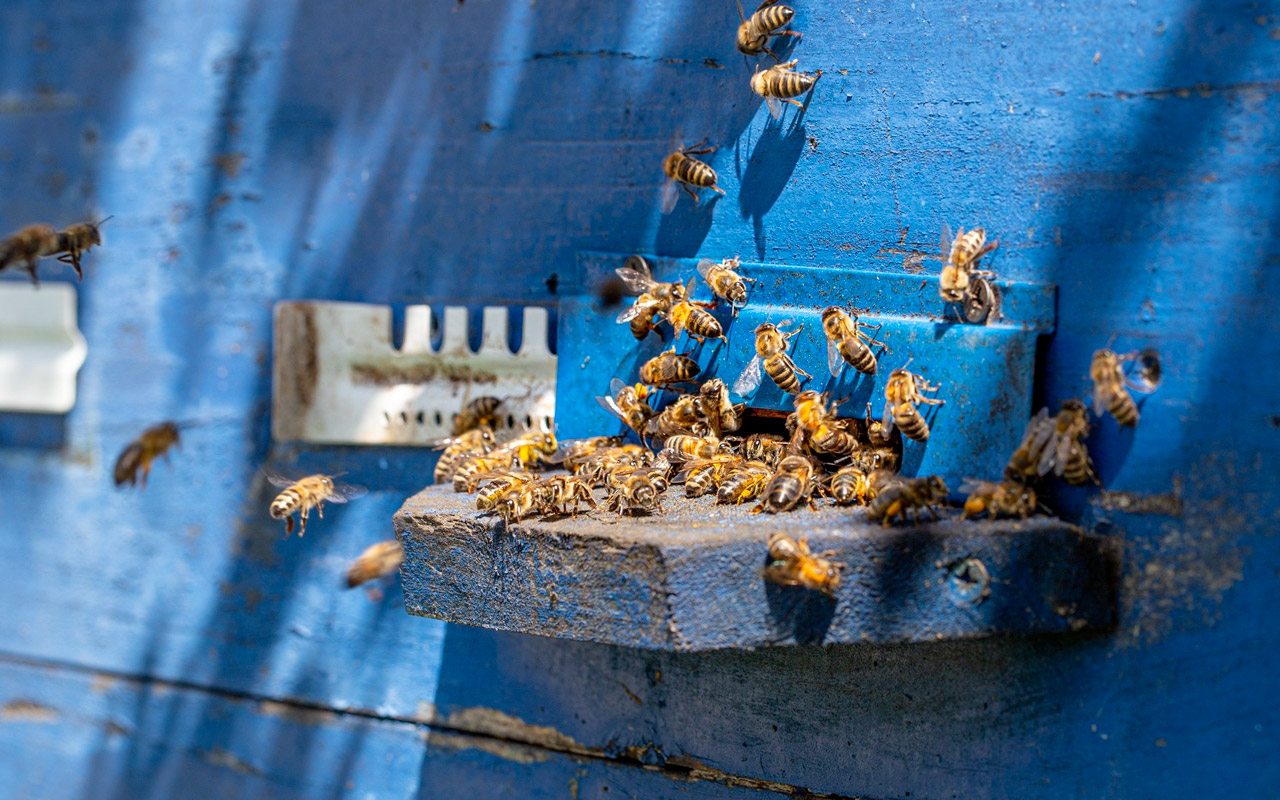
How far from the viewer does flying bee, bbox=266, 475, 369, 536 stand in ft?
8.22

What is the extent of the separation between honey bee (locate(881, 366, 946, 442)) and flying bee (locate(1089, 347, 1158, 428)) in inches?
11.5

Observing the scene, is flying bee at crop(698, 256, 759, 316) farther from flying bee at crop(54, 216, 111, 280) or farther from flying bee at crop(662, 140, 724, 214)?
flying bee at crop(54, 216, 111, 280)

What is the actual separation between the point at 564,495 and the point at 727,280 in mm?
611

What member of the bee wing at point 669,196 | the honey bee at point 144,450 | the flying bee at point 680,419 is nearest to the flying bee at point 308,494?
the honey bee at point 144,450

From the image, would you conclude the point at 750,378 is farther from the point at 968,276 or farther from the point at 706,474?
the point at 968,276

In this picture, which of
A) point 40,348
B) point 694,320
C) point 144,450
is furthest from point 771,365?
point 40,348

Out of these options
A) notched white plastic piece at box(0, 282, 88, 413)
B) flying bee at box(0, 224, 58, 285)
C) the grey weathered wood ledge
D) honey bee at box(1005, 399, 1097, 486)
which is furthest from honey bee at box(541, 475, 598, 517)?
notched white plastic piece at box(0, 282, 88, 413)

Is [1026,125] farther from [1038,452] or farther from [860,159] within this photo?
[1038,452]

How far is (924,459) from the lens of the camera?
2072 millimetres

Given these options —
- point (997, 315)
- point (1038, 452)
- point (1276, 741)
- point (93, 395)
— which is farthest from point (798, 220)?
point (93, 395)

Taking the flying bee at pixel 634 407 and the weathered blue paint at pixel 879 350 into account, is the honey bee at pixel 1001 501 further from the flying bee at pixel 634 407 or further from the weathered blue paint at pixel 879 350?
the flying bee at pixel 634 407

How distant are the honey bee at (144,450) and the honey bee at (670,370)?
1.62 meters

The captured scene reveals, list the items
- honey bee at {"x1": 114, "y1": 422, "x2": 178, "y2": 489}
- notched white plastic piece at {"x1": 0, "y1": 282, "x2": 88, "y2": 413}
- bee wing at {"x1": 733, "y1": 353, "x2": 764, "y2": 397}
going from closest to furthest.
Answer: bee wing at {"x1": 733, "y1": 353, "x2": 764, "y2": 397}, honey bee at {"x1": 114, "y1": 422, "x2": 178, "y2": 489}, notched white plastic piece at {"x1": 0, "y1": 282, "x2": 88, "y2": 413}

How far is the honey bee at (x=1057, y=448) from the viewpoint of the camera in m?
1.89
